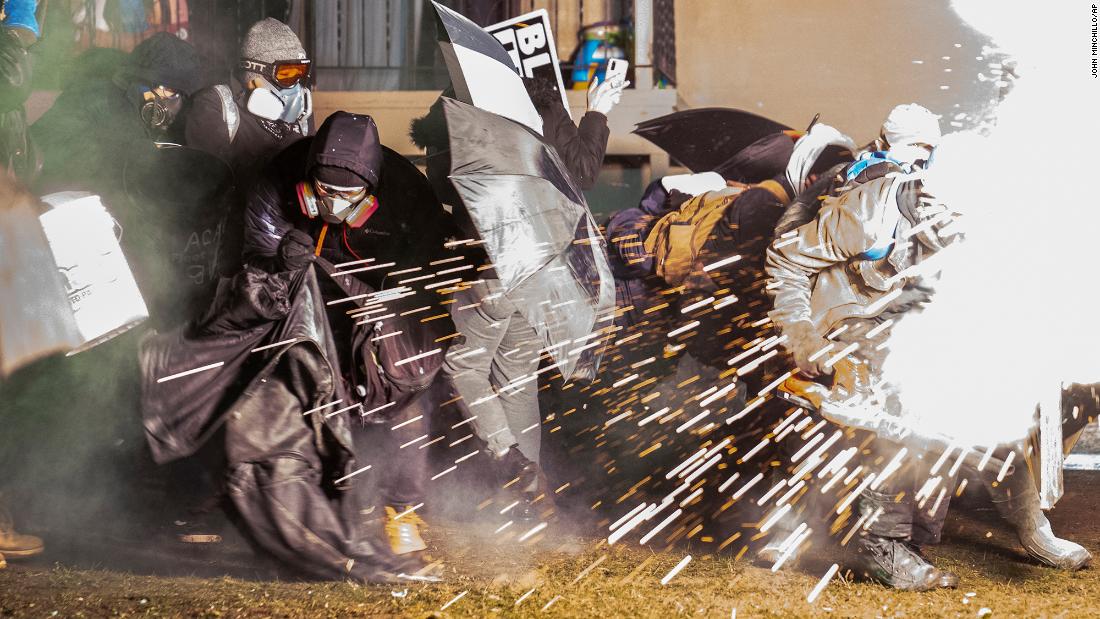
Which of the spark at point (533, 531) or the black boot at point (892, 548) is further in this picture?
the spark at point (533, 531)

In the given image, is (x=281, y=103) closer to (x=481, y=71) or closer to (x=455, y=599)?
(x=481, y=71)

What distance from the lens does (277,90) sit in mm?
4645

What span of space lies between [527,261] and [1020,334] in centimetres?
203

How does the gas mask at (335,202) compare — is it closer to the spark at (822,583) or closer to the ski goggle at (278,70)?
the ski goggle at (278,70)

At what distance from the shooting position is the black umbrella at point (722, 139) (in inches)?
218

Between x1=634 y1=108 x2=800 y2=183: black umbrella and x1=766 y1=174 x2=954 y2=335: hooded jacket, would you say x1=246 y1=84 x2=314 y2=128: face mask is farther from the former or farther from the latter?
x1=766 y1=174 x2=954 y2=335: hooded jacket

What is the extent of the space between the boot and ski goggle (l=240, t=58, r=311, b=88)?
3.38 meters

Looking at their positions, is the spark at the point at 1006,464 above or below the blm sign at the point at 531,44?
below

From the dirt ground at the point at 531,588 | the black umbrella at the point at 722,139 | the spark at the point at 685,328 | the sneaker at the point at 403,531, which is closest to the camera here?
the dirt ground at the point at 531,588

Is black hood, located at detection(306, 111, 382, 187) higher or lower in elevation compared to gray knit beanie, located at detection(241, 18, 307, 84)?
lower

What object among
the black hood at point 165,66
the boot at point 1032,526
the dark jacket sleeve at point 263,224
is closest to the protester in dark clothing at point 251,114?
the dark jacket sleeve at point 263,224

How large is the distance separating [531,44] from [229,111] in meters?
1.63

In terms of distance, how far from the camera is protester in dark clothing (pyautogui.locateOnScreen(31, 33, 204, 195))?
4.42 meters

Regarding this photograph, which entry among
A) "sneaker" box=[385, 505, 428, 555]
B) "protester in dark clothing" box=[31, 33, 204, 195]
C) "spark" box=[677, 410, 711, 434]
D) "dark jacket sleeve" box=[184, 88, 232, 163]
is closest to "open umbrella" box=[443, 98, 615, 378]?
"sneaker" box=[385, 505, 428, 555]
